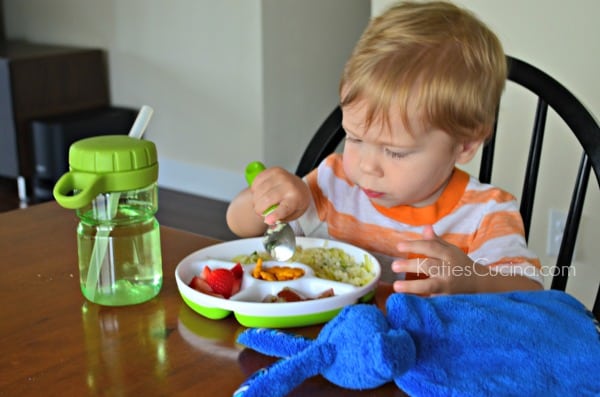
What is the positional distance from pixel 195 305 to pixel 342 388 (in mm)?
220

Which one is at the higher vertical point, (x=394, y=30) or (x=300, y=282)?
(x=394, y=30)

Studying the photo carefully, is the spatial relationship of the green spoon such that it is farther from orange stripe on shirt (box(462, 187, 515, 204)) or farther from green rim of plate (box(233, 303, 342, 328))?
orange stripe on shirt (box(462, 187, 515, 204))

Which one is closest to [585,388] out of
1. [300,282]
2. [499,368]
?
[499,368]

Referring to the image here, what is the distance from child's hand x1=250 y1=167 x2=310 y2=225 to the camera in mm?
1098

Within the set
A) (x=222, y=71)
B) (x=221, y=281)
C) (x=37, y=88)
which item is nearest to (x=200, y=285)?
(x=221, y=281)

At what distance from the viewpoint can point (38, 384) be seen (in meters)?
0.75

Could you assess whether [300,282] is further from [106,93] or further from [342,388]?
[106,93]

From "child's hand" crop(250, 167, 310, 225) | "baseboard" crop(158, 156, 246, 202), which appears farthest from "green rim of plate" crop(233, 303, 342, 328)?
"baseboard" crop(158, 156, 246, 202)

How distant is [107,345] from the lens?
0.82 metres

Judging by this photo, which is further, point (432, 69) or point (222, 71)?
point (222, 71)

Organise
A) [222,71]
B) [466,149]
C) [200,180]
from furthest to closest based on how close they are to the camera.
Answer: [200,180]
[222,71]
[466,149]

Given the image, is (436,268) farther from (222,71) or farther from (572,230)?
(222,71)

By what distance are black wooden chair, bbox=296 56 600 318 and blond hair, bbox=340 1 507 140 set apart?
12 centimetres

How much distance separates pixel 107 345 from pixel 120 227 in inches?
6.8
